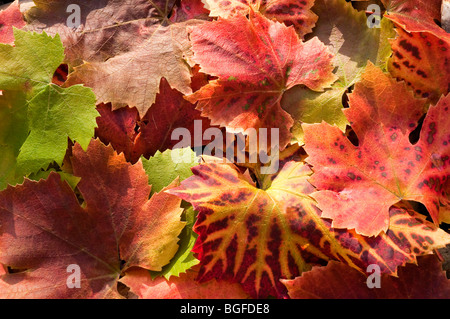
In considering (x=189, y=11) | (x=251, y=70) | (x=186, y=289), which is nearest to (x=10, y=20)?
(x=189, y=11)

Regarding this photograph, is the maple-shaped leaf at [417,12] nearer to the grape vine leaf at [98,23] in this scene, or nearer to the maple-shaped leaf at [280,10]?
the maple-shaped leaf at [280,10]

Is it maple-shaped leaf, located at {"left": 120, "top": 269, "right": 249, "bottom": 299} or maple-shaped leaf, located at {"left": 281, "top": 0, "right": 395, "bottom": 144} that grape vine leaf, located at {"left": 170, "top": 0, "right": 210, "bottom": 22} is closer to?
maple-shaped leaf, located at {"left": 281, "top": 0, "right": 395, "bottom": 144}

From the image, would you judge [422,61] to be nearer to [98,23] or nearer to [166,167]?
[166,167]

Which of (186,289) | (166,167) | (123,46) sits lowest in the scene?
(186,289)

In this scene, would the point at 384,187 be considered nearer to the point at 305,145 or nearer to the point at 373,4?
the point at 305,145

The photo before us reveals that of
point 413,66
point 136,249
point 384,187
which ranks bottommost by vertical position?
point 136,249

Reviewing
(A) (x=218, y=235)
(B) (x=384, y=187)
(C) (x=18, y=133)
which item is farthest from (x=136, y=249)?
(B) (x=384, y=187)
